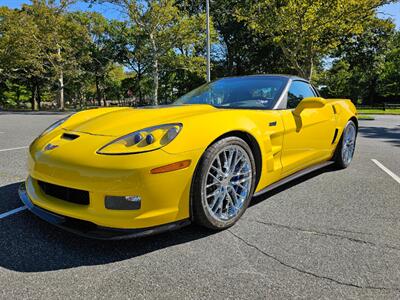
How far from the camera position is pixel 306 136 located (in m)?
3.41

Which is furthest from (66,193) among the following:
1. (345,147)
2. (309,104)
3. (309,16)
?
(309,16)

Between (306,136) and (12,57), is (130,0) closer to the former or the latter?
(12,57)

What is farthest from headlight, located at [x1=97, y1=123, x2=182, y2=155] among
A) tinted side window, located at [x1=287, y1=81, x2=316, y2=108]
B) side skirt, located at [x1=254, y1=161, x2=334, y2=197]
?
tinted side window, located at [x1=287, y1=81, x2=316, y2=108]

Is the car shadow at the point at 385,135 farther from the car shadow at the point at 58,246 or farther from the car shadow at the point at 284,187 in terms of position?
the car shadow at the point at 58,246

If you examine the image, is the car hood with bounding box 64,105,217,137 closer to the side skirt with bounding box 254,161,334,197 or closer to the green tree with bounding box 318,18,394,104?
the side skirt with bounding box 254,161,334,197

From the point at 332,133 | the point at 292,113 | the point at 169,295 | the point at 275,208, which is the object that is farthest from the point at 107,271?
the point at 332,133

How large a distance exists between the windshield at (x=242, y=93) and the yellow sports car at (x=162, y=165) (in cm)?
3

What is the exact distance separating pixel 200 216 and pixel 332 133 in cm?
235

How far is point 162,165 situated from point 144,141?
0.23 metres

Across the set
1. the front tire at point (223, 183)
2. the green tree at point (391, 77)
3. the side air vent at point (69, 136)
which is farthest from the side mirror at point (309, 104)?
the green tree at point (391, 77)

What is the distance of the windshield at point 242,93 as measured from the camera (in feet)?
10.7

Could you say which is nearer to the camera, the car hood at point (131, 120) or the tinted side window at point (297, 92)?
the car hood at point (131, 120)

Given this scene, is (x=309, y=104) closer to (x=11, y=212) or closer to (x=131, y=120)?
(x=131, y=120)

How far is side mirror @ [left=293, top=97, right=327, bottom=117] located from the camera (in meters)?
3.14
